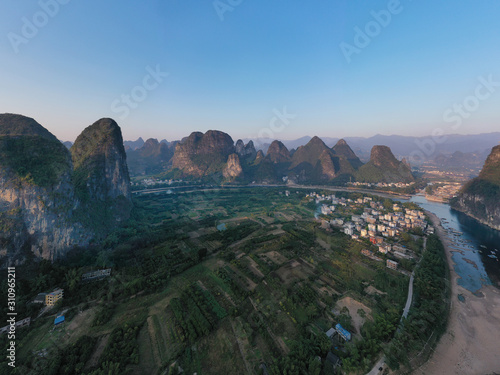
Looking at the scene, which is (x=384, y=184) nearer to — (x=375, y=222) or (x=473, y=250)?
(x=375, y=222)

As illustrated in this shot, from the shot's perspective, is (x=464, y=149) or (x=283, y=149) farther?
(x=464, y=149)

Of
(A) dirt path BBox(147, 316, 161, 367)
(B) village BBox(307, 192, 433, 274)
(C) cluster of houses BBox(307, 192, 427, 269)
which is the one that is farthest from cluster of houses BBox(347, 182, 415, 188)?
(A) dirt path BBox(147, 316, 161, 367)

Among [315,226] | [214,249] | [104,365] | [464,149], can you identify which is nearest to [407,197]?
[315,226]

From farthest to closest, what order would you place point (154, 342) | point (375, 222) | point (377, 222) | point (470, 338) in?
point (377, 222), point (375, 222), point (470, 338), point (154, 342)

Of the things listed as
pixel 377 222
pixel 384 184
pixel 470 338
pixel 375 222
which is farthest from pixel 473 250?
pixel 384 184

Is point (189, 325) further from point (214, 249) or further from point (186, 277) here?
point (214, 249)

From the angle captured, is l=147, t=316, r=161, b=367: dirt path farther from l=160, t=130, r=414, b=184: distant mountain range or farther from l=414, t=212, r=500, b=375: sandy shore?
l=160, t=130, r=414, b=184: distant mountain range
